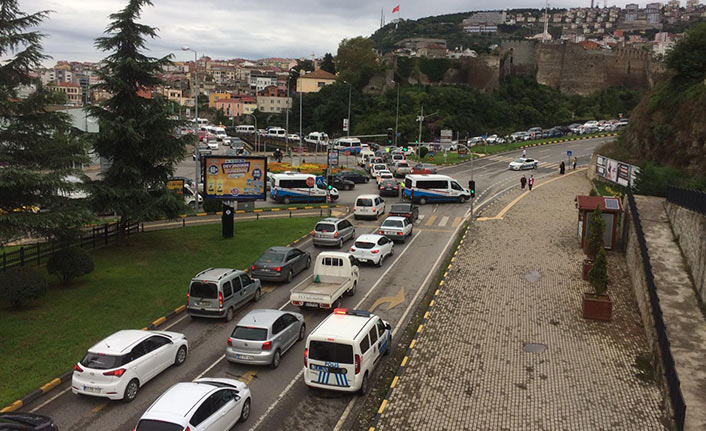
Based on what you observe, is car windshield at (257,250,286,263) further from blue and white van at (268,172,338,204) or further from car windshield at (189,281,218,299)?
blue and white van at (268,172,338,204)

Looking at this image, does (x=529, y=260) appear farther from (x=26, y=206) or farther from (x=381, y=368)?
(x=26, y=206)

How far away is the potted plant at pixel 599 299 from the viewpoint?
61.7 ft

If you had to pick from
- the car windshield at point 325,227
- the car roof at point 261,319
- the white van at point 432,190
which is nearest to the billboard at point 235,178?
the car windshield at point 325,227

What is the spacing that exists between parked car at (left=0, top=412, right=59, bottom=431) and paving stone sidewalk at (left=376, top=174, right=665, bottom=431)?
22.8 feet

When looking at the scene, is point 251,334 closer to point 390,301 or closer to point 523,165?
point 390,301

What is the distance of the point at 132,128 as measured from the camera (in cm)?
2495

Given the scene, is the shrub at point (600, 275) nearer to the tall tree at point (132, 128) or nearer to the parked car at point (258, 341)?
the parked car at point (258, 341)

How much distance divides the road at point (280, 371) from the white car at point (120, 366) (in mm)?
390

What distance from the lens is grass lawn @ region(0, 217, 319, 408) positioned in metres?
15.4

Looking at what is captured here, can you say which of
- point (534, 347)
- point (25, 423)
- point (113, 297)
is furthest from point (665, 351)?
point (113, 297)

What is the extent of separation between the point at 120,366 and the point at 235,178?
59.2 ft

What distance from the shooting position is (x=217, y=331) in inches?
717

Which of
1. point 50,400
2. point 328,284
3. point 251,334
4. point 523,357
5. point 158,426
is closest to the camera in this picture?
point 158,426

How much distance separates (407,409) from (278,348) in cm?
418
